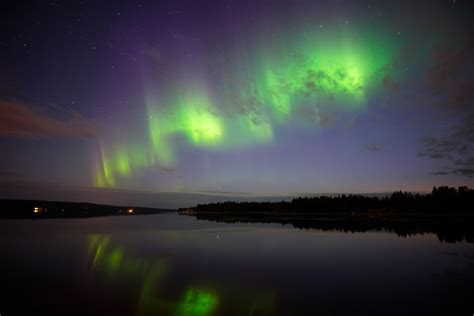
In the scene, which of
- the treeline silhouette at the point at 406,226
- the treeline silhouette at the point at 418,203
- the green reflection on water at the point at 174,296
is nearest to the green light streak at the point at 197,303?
the green reflection on water at the point at 174,296

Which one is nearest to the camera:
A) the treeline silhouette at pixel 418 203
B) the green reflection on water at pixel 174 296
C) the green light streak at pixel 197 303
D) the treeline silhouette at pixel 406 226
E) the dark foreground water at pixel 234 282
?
the green light streak at pixel 197 303

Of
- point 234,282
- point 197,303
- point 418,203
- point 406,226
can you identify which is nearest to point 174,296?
point 197,303

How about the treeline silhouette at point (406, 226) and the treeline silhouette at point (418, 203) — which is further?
the treeline silhouette at point (418, 203)

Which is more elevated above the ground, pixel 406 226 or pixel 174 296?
pixel 174 296

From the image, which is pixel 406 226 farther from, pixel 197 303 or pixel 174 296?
pixel 197 303

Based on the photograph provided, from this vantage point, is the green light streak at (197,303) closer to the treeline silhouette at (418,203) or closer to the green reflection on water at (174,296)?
the green reflection on water at (174,296)

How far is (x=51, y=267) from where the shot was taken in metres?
23.0

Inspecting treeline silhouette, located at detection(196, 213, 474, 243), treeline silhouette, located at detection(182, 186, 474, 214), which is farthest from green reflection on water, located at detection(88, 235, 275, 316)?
treeline silhouette, located at detection(182, 186, 474, 214)

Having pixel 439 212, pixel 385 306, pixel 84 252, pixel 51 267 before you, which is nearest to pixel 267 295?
pixel 385 306

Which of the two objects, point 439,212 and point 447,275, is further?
point 439,212

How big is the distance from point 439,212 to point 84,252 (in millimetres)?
159887

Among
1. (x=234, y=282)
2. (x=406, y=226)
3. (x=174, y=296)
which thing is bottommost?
(x=406, y=226)

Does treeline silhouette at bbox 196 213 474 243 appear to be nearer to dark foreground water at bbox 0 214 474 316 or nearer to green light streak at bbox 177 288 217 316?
dark foreground water at bbox 0 214 474 316

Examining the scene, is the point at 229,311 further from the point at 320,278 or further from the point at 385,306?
the point at 320,278
